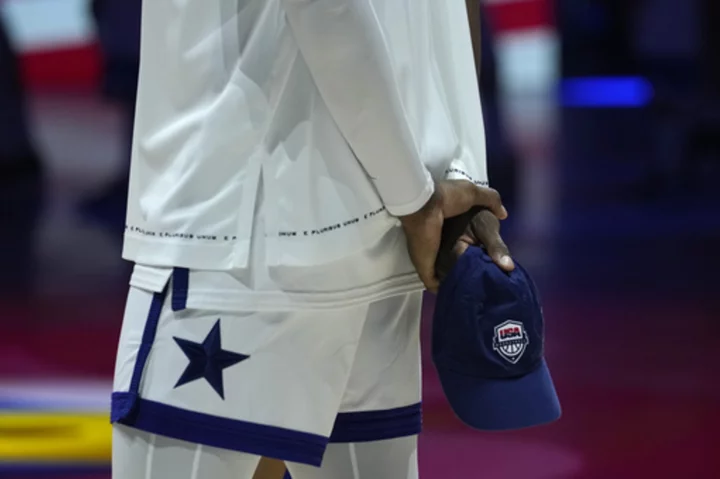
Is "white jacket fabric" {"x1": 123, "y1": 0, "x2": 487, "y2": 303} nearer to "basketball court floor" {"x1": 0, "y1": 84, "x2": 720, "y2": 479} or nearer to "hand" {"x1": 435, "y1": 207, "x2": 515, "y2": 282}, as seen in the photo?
"hand" {"x1": 435, "y1": 207, "x2": 515, "y2": 282}

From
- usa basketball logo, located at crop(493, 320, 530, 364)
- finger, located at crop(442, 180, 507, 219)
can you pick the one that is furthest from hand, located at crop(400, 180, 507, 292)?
usa basketball logo, located at crop(493, 320, 530, 364)

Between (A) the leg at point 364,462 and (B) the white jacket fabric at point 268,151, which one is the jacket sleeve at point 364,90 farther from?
(A) the leg at point 364,462

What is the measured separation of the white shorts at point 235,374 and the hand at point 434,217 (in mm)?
108

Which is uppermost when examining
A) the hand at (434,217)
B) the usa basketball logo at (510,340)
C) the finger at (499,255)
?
the hand at (434,217)

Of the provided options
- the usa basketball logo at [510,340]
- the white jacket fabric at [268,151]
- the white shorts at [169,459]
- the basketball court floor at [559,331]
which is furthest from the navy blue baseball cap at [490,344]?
the basketball court floor at [559,331]

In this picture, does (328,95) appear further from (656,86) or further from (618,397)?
(656,86)

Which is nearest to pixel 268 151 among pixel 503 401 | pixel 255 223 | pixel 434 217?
pixel 255 223

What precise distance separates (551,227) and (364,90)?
18.2 ft

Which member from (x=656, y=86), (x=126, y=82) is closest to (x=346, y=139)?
(x=126, y=82)

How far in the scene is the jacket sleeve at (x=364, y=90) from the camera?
1.44 meters

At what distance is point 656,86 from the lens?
10.4 meters

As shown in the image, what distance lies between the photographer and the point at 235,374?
1522 mm

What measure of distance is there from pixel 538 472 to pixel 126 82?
5.41 m

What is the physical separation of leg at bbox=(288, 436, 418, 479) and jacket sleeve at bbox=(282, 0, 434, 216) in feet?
1.16
